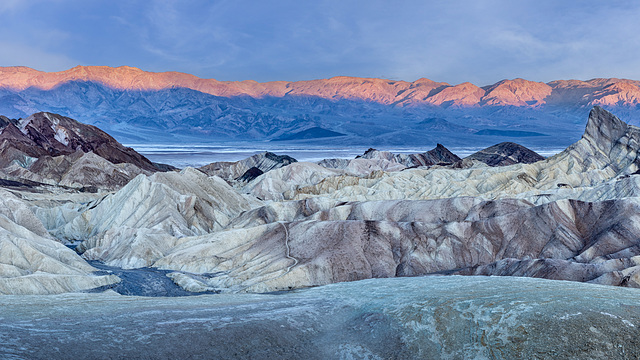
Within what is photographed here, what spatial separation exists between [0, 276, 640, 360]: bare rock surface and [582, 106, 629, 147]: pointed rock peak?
67390 mm

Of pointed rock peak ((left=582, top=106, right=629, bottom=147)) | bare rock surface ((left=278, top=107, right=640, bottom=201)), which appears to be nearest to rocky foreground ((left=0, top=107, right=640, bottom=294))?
bare rock surface ((left=278, top=107, right=640, bottom=201))

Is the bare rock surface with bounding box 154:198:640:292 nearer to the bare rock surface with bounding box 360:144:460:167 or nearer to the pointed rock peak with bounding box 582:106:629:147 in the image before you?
the pointed rock peak with bounding box 582:106:629:147

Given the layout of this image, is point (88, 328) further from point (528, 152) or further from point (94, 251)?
point (528, 152)

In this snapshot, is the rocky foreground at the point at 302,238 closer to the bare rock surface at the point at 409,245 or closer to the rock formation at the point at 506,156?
the bare rock surface at the point at 409,245

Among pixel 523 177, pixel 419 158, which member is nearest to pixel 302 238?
pixel 523 177

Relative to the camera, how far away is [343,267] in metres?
32.0

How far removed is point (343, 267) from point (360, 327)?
49.4 ft

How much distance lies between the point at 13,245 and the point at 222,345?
19987 millimetres

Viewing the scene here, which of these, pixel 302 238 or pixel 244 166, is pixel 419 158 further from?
pixel 302 238

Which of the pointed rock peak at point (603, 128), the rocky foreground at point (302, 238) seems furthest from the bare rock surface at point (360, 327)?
the pointed rock peak at point (603, 128)

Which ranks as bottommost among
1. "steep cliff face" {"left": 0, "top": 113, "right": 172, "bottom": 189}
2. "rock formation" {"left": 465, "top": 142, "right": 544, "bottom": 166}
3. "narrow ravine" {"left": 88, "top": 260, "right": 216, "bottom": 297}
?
"narrow ravine" {"left": 88, "top": 260, "right": 216, "bottom": 297}

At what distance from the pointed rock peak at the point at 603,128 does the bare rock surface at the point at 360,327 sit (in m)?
67.4

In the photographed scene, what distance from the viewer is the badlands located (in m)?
14.8

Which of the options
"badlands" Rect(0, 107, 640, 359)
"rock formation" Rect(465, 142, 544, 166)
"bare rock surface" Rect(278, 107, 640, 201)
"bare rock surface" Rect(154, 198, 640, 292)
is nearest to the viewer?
"badlands" Rect(0, 107, 640, 359)
